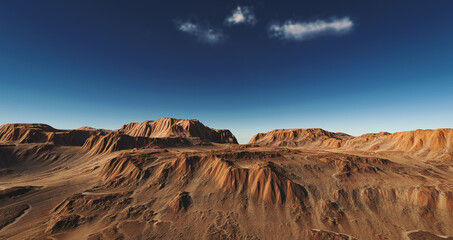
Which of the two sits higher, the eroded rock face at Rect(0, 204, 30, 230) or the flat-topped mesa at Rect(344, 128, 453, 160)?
the flat-topped mesa at Rect(344, 128, 453, 160)

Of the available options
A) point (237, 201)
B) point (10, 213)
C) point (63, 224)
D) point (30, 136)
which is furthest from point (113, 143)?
point (237, 201)

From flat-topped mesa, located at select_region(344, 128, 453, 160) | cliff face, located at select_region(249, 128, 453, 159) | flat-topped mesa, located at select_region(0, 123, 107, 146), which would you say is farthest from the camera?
flat-topped mesa, located at select_region(0, 123, 107, 146)

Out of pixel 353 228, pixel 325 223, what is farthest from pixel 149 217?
pixel 353 228

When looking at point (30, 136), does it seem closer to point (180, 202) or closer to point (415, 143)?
point (180, 202)

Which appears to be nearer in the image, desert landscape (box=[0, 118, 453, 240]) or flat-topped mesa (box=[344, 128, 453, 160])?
desert landscape (box=[0, 118, 453, 240])

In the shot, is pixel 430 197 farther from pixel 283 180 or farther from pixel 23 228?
pixel 23 228

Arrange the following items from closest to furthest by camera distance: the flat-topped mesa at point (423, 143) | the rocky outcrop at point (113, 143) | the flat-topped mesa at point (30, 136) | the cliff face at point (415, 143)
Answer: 1. the flat-topped mesa at point (423, 143)
2. the cliff face at point (415, 143)
3. the rocky outcrop at point (113, 143)
4. the flat-topped mesa at point (30, 136)

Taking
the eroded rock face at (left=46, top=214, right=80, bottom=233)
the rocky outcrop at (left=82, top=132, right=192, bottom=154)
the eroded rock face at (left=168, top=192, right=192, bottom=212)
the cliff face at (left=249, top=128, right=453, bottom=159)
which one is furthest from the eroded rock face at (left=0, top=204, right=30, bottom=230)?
the cliff face at (left=249, top=128, right=453, bottom=159)

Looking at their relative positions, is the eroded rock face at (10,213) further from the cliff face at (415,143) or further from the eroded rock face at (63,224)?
the cliff face at (415,143)

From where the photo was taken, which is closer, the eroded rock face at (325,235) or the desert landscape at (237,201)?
the eroded rock face at (325,235)

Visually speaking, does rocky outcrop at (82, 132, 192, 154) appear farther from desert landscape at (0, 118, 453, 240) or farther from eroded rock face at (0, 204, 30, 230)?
eroded rock face at (0, 204, 30, 230)

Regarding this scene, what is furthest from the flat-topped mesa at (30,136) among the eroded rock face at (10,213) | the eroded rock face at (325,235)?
the eroded rock face at (325,235)
